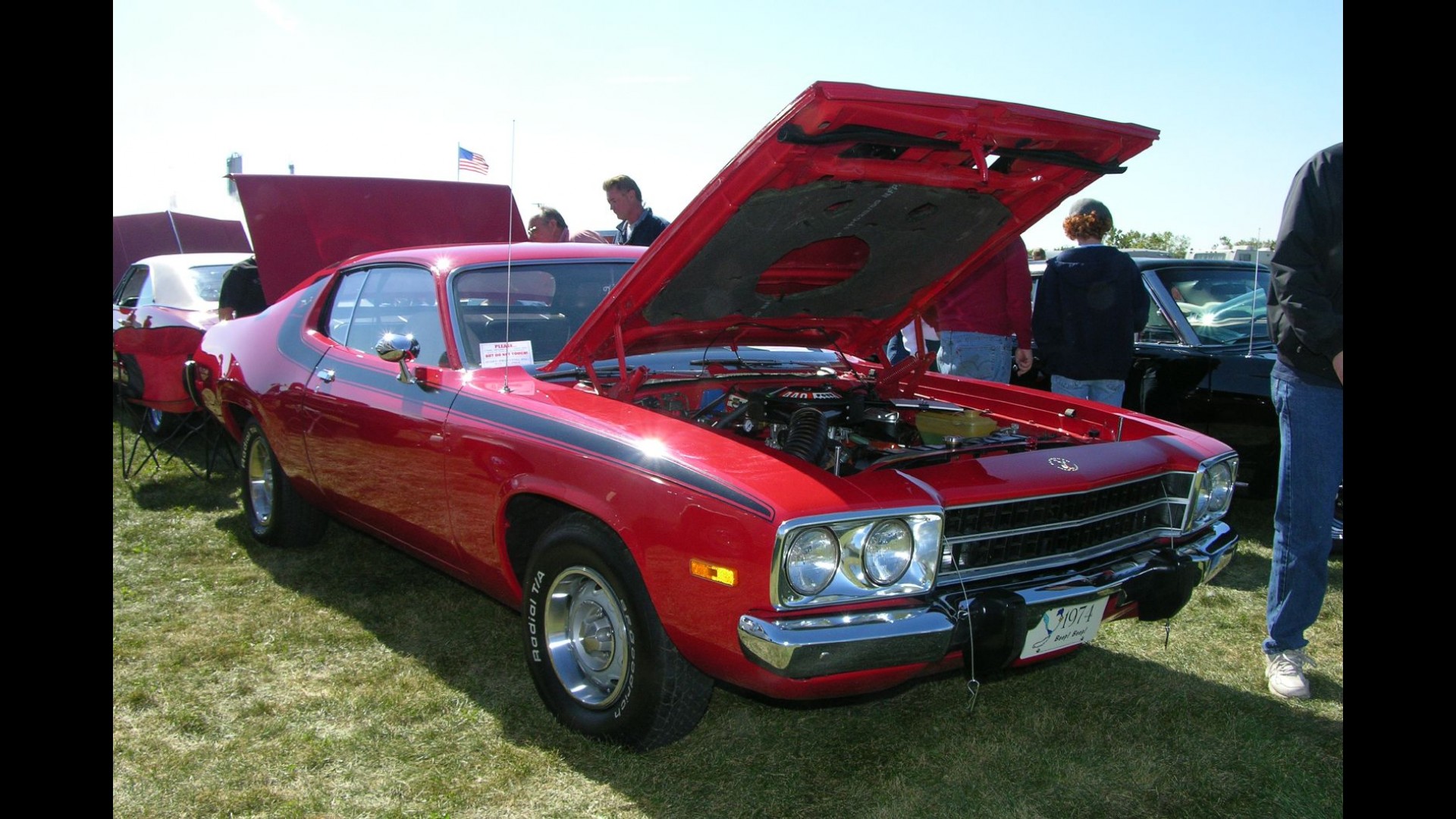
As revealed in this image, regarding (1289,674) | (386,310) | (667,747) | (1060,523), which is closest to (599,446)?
(667,747)

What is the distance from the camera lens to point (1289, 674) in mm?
3314

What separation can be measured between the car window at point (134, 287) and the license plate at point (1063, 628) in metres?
8.48

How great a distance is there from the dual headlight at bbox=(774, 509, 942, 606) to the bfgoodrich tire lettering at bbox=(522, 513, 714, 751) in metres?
0.48

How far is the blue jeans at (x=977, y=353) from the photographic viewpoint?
5422mm

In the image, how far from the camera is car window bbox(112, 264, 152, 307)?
877 cm

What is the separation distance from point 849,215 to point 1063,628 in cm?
142

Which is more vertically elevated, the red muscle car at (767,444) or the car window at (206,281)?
the car window at (206,281)

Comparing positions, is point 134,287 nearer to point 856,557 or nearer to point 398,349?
point 398,349

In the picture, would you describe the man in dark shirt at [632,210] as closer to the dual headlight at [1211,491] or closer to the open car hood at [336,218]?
the open car hood at [336,218]

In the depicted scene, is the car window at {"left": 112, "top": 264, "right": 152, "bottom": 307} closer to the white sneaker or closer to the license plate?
the license plate

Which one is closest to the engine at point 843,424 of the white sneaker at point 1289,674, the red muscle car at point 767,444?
the red muscle car at point 767,444

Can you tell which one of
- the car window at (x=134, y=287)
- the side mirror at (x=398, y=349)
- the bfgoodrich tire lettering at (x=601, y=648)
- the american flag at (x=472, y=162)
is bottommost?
the bfgoodrich tire lettering at (x=601, y=648)

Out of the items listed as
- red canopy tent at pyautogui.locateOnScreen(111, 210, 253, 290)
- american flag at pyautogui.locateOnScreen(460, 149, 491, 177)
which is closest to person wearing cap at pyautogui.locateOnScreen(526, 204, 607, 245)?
american flag at pyautogui.locateOnScreen(460, 149, 491, 177)
